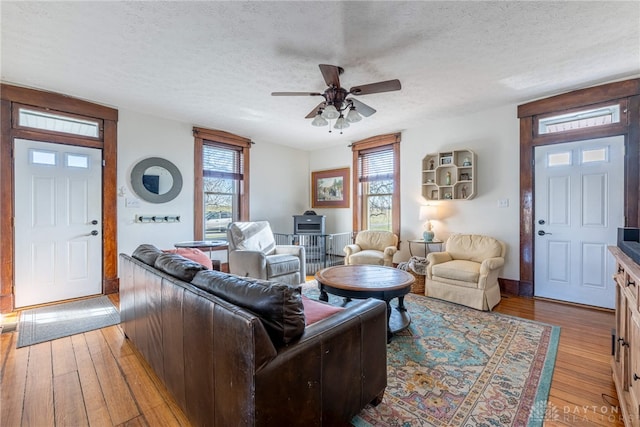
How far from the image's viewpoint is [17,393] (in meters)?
1.81

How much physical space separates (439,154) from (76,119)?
5.09 meters

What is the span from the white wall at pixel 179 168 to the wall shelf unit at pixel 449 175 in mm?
3043

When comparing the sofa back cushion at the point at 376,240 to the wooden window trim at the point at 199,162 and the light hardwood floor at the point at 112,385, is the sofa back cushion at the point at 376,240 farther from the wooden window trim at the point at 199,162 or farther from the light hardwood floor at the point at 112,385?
the wooden window trim at the point at 199,162

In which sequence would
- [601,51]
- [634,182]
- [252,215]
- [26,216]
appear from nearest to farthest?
[601,51] < [634,182] < [26,216] < [252,215]

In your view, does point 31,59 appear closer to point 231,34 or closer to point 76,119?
point 76,119

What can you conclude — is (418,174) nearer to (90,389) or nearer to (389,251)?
(389,251)

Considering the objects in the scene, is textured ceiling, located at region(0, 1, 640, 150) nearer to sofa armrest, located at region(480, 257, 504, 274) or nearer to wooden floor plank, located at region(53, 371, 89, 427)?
sofa armrest, located at region(480, 257, 504, 274)

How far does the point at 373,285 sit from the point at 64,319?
3283 millimetres

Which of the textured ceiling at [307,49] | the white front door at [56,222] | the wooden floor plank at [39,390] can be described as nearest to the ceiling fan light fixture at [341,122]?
the textured ceiling at [307,49]

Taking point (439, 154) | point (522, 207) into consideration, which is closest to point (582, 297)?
point (522, 207)

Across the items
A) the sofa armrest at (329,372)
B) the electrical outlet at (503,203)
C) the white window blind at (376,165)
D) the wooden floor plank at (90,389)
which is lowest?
the wooden floor plank at (90,389)

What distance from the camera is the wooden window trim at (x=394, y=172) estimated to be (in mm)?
5043

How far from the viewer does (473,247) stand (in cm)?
388

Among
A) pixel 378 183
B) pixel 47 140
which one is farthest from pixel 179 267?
pixel 378 183
